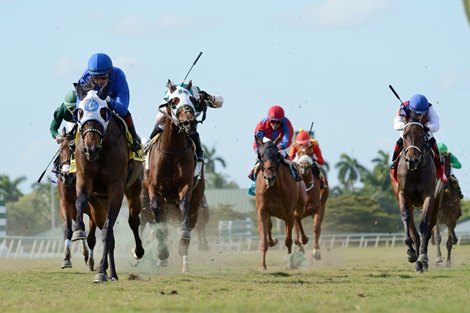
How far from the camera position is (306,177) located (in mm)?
28953

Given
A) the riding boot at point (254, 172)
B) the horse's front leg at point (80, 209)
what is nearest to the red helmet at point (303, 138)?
the riding boot at point (254, 172)

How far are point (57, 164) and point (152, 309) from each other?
10.5 m

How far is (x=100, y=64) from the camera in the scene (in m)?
17.6

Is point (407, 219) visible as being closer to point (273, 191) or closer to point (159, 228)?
point (273, 191)

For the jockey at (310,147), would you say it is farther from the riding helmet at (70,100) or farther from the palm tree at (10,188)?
the palm tree at (10,188)

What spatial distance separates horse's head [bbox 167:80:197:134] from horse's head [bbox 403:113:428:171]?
3775 millimetres

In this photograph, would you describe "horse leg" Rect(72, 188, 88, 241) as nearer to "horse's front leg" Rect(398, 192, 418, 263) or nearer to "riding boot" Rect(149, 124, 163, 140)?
"riding boot" Rect(149, 124, 163, 140)

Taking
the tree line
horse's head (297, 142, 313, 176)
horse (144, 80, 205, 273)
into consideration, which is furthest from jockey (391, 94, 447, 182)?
the tree line

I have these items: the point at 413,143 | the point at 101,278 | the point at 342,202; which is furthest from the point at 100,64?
the point at 342,202

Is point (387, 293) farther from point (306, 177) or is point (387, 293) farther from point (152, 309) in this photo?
point (306, 177)

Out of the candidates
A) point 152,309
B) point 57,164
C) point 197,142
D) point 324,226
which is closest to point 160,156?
point 197,142

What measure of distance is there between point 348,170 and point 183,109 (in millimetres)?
113639

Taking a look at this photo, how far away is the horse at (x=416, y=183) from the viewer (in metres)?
20.5

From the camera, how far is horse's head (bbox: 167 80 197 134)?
62.5 ft
